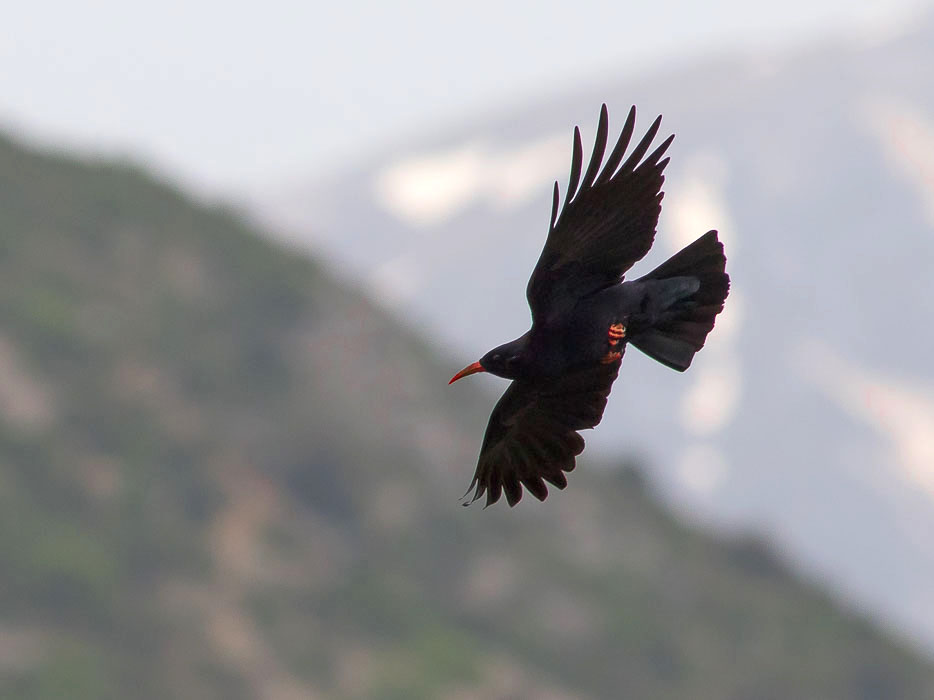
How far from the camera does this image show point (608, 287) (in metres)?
8.31

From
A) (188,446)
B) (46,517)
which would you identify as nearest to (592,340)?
(46,517)

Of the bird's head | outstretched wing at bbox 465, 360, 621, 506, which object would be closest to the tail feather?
the bird's head

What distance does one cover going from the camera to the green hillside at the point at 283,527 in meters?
65.9

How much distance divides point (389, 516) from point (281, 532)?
6581mm

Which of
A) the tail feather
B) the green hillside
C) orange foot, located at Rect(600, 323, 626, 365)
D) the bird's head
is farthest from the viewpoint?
the green hillside

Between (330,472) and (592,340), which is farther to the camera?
(330,472)

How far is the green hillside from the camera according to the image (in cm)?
6594

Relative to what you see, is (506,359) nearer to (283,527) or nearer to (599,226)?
(599,226)

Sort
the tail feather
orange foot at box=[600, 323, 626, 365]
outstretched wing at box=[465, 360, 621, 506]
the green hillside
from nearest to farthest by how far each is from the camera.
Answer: orange foot at box=[600, 323, 626, 365] < the tail feather < outstretched wing at box=[465, 360, 621, 506] < the green hillside

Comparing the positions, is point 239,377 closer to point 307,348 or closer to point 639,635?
point 307,348

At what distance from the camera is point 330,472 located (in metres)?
76.8

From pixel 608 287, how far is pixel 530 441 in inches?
74.2

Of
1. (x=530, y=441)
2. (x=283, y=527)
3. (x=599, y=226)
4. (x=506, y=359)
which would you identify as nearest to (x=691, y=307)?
(x=599, y=226)

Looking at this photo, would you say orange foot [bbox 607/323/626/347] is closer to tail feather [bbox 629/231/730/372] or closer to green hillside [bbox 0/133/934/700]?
tail feather [bbox 629/231/730/372]
